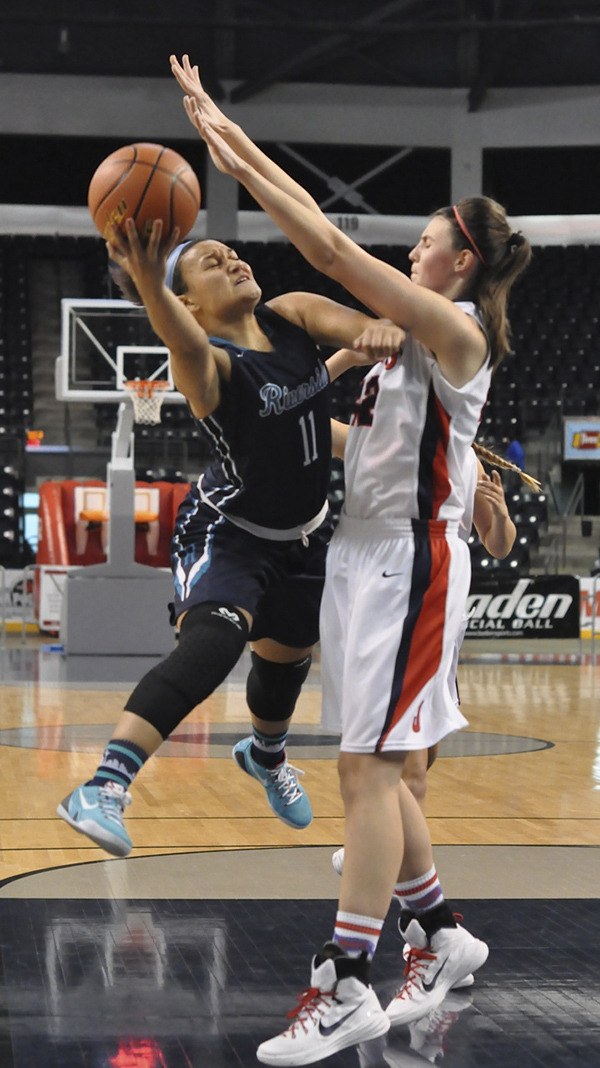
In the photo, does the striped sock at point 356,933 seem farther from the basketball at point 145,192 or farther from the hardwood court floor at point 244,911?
the basketball at point 145,192

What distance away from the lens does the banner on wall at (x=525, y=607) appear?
15422mm

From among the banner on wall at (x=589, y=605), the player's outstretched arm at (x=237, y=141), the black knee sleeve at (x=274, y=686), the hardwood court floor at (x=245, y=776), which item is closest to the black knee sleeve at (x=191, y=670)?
the black knee sleeve at (x=274, y=686)

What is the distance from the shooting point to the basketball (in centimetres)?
317

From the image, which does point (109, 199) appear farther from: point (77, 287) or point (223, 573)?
point (77, 287)

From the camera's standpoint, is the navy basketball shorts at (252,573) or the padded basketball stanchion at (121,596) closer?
the navy basketball shorts at (252,573)

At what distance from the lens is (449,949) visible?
136 inches

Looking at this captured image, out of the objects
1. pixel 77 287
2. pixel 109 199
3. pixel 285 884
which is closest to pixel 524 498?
pixel 77 287

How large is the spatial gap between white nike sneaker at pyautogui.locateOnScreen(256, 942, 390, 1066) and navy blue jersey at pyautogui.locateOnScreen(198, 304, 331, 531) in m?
1.12

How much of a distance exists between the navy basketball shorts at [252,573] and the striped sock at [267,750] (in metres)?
0.33

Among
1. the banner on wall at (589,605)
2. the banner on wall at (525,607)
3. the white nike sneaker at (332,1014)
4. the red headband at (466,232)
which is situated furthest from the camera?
the banner on wall at (589,605)

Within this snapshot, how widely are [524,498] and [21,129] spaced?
34.8 feet

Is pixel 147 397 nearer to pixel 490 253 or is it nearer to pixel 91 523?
pixel 91 523

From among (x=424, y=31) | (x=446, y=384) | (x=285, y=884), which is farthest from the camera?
(x=424, y=31)

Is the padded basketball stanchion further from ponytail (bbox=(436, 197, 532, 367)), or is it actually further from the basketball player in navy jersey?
ponytail (bbox=(436, 197, 532, 367))
